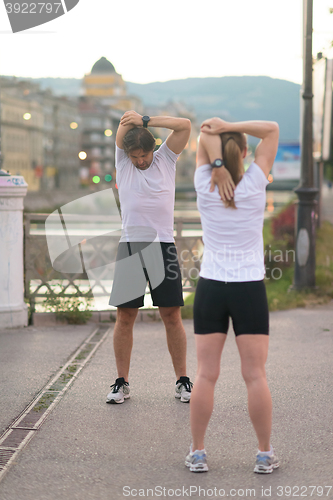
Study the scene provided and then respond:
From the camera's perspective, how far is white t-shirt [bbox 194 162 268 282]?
3.00 meters

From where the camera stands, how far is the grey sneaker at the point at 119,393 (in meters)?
4.35

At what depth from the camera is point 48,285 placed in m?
7.64

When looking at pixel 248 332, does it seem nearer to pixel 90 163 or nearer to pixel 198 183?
pixel 198 183

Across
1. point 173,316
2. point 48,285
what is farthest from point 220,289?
point 48,285

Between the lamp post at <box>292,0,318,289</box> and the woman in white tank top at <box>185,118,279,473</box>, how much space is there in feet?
19.0

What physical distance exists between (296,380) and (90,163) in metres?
133

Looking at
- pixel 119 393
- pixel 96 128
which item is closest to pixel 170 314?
pixel 119 393

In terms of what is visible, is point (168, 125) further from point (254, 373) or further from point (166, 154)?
point (254, 373)

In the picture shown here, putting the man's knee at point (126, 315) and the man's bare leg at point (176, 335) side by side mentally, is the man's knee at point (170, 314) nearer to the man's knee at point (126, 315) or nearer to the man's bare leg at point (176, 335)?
the man's bare leg at point (176, 335)

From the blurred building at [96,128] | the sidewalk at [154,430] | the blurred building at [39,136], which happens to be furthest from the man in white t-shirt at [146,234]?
the blurred building at [96,128]

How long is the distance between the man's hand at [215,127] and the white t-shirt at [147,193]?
3.96 feet

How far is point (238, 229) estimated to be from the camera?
3.00m

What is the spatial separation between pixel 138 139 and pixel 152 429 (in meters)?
1.89

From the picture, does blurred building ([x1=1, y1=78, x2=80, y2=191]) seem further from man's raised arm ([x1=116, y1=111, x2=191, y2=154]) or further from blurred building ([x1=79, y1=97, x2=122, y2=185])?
man's raised arm ([x1=116, y1=111, x2=191, y2=154])
